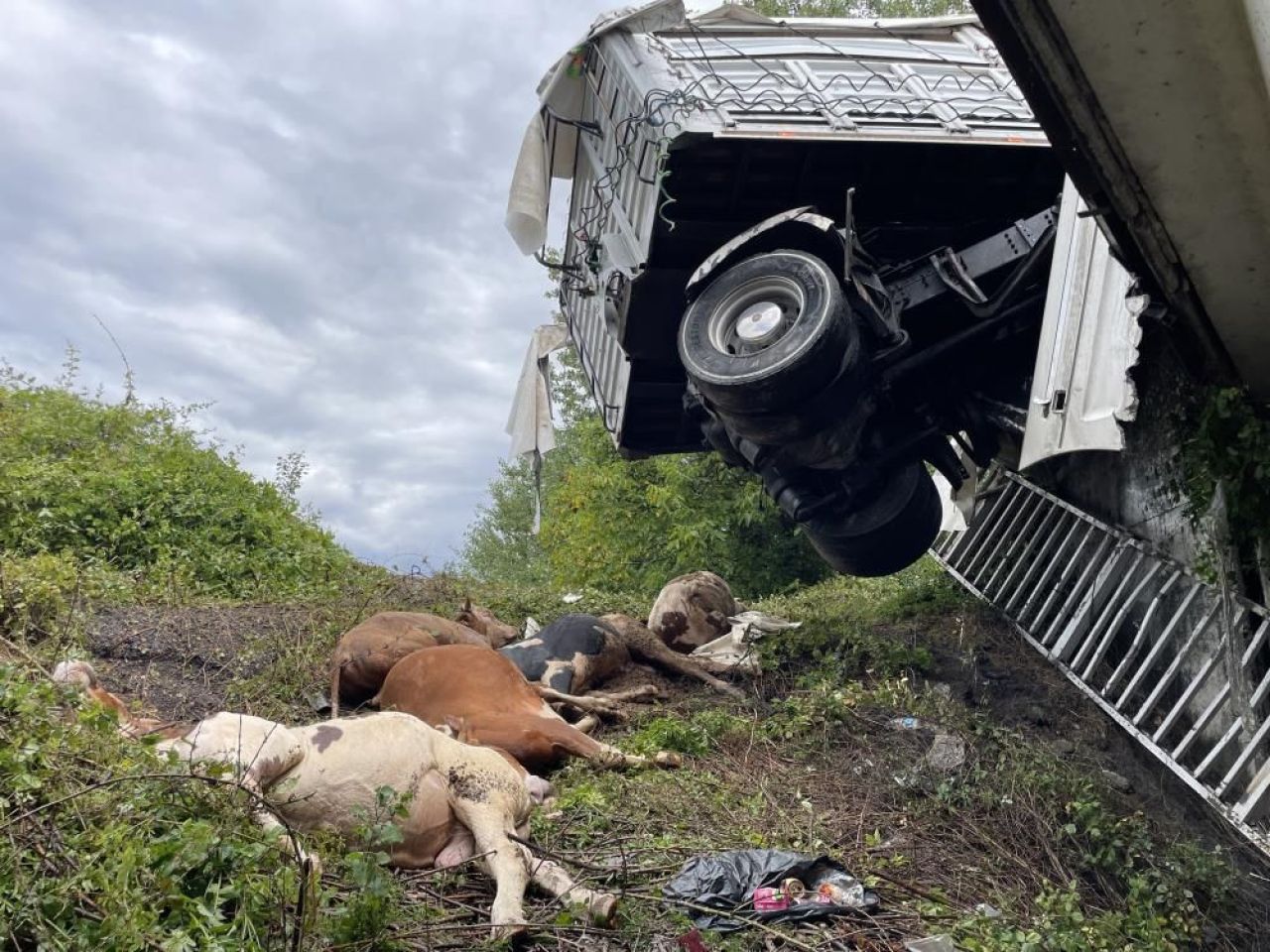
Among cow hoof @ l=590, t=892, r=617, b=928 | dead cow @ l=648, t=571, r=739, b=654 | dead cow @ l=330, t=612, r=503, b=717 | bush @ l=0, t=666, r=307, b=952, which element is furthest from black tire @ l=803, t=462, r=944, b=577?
bush @ l=0, t=666, r=307, b=952

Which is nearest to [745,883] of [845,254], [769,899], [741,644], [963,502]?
[769,899]

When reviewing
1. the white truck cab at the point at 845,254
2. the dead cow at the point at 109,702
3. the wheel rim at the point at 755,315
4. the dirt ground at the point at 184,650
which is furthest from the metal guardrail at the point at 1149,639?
the dirt ground at the point at 184,650

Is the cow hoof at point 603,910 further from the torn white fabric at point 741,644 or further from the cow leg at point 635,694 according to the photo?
the torn white fabric at point 741,644

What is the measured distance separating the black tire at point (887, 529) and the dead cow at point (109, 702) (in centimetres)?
452

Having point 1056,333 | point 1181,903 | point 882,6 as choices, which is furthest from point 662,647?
point 882,6

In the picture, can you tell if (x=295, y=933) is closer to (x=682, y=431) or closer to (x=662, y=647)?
(x=662, y=647)

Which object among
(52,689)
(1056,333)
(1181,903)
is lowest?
(52,689)

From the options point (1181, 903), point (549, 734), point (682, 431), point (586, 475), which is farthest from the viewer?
point (586, 475)

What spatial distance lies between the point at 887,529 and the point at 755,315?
2.01 metres

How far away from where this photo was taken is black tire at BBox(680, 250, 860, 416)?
604 cm

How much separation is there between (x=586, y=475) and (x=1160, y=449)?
16.8 metres

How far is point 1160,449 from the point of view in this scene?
5777mm

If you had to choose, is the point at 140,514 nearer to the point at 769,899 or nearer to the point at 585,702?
the point at 585,702

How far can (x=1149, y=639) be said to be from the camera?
19.5 feet
